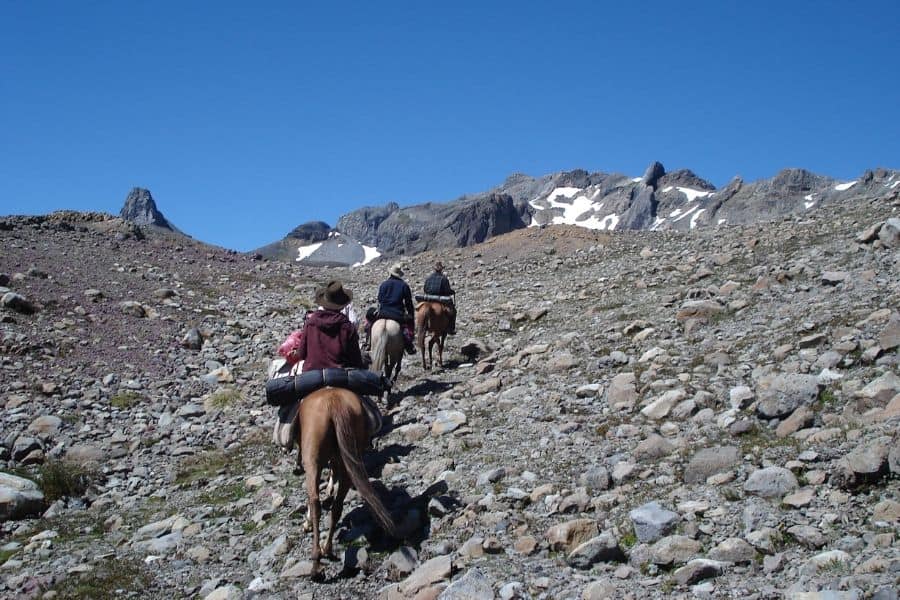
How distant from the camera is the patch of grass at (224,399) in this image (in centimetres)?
1390

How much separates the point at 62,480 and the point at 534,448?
673cm

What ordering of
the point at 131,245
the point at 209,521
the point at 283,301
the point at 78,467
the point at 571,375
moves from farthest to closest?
1. the point at 131,245
2. the point at 283,301
3. the point at 571,375
4. the point at 78,467
5. the point at 209,521

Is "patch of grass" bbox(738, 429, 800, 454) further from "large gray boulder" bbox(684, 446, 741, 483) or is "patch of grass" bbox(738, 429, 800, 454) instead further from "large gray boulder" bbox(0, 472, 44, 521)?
"large gray boulder" bbox(0, 472, 44, 521)

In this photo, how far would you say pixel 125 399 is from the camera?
1389 cm

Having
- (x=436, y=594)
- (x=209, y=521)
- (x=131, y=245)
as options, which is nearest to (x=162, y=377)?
(x=209, y=521)

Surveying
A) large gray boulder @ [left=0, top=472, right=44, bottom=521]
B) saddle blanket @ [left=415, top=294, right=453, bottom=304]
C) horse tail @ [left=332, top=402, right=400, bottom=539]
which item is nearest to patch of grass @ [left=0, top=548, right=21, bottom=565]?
large gray boulder @ [left=0, top=472, right=44, bottom=521]

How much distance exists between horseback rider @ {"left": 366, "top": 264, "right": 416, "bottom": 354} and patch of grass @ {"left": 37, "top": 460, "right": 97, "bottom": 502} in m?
5.44

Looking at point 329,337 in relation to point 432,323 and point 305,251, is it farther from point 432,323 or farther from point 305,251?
point 305,251

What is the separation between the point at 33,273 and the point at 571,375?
16714 mm

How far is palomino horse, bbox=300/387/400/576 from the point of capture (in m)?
7.07

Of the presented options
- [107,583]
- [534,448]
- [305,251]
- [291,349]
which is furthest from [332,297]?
[305,251]

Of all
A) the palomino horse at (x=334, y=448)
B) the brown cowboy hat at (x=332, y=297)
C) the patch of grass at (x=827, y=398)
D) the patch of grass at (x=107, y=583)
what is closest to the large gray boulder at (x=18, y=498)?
the patch of grass at (x=107, y=583)

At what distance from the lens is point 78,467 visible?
1085 cm

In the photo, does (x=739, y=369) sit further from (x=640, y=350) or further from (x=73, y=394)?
(x=73, y=394)
